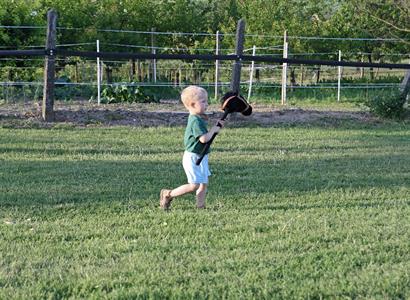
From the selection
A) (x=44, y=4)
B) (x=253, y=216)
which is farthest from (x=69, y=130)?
(x=44, y=4)

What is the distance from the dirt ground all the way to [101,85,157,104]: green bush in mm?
2405

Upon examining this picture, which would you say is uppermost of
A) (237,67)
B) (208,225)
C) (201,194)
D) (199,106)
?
(237,67)

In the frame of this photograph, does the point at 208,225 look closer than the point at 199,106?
Yes

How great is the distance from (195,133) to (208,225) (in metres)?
0.98

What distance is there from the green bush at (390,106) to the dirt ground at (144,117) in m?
0.25

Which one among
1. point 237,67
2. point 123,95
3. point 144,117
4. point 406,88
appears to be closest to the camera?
point 144,117

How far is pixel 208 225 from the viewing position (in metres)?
5.29

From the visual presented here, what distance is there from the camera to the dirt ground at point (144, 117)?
40.3 ft

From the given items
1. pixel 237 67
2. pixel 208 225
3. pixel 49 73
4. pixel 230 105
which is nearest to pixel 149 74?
pixel 237 67

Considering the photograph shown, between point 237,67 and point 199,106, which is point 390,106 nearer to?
point 237,67

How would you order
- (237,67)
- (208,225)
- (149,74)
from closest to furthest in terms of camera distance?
(208,225) → (237,67) → (149,74)

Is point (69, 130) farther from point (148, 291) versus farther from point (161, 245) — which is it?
point (148, 291)

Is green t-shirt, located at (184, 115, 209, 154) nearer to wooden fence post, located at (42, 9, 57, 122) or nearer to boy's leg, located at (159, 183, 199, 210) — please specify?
boy's leg, located at (159, 183, 199, 210)

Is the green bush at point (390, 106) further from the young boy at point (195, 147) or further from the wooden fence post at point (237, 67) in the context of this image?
the young boy at point (195, 147)
